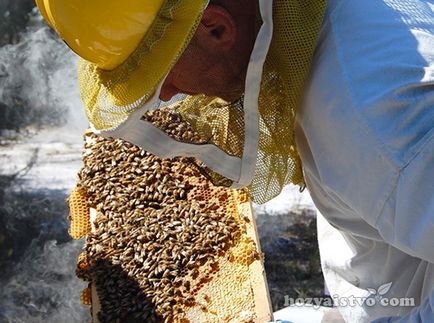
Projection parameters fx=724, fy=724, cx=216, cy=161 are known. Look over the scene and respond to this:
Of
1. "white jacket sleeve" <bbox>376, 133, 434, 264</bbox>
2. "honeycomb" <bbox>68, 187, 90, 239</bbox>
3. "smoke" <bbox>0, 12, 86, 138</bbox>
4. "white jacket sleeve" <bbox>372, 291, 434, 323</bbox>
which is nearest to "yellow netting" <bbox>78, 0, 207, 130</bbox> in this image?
"white jacket sleeve" <bbox>376, 133, 434, 264</bbox>

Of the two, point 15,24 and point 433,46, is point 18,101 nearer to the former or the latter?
point 15,24

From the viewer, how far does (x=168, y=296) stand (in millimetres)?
2771

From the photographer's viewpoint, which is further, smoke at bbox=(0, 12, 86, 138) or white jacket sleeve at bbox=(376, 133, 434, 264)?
smoke at bbox=(0, 12, 86, 138)

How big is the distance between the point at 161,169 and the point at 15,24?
2860 millimetres

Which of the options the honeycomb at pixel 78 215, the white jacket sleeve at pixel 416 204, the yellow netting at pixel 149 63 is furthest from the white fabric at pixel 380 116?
the honeycomb at pixel 78 215

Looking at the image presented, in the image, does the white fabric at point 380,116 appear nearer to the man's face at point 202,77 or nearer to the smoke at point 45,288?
the man's face at point 202,77

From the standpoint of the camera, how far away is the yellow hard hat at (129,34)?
55.1 inches

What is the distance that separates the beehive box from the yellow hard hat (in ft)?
3.12

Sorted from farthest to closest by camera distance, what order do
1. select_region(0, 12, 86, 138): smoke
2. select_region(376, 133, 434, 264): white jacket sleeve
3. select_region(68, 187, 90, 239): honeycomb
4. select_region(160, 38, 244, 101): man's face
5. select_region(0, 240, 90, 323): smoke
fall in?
select_region(0, 12, 86, 138): smoke → select_region(0, 240, 90, 323): smoke → select_region(68, 187, 90, 239): honeycomb → select_region(160, 38, 244, 101): man's face → select_region(376, 133, 434, 264): white jacket sleeve

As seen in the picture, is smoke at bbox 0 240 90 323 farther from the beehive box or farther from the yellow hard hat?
the yellow hard hat

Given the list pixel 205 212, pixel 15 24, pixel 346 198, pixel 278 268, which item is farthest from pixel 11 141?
pixel 346 198

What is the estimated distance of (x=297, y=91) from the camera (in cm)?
148

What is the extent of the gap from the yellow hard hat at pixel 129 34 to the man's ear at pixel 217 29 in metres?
0.07

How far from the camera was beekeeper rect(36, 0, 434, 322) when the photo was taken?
51.4 inches
